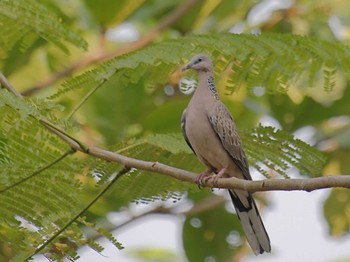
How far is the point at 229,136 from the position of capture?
377cm

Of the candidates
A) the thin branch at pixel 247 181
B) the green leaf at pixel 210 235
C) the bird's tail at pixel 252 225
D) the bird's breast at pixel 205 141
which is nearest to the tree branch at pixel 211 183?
the thin branch at pixel 247 181

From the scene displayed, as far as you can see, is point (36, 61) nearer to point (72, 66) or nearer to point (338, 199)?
point (72, 66)

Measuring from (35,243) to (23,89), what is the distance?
6.56ft

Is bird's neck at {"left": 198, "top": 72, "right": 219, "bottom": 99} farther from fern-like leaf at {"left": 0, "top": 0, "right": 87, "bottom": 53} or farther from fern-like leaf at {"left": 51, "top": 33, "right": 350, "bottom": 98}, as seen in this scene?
fern-like leaf at {"left": 0, "top": 0, "right": 87, "bottom": 53}

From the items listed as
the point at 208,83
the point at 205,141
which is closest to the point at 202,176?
the point at 205,141

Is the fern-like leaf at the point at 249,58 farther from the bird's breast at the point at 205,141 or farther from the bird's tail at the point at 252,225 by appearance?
the bird's tail at the point at 252,225

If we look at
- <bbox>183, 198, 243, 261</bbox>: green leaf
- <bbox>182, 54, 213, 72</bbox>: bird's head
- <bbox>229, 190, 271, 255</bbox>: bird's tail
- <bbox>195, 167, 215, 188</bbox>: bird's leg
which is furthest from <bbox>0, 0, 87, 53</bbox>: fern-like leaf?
<bbox>183, 198, 243, 261</bbox>: green leaf

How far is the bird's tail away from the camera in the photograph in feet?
12.8

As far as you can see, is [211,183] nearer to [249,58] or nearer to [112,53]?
[249,58]

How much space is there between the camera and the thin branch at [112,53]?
475cm

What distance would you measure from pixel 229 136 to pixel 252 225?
16.7 inches

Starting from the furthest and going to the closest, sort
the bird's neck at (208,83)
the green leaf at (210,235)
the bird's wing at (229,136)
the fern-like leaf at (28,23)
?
the green leaf at (210,235) → the bird's neck at (208,83) → the bird's wing at (229,136) → the fern-like leaf at (28,23)

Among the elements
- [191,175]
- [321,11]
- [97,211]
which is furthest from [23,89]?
[191,175]

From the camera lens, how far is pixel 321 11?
18.6 ft
